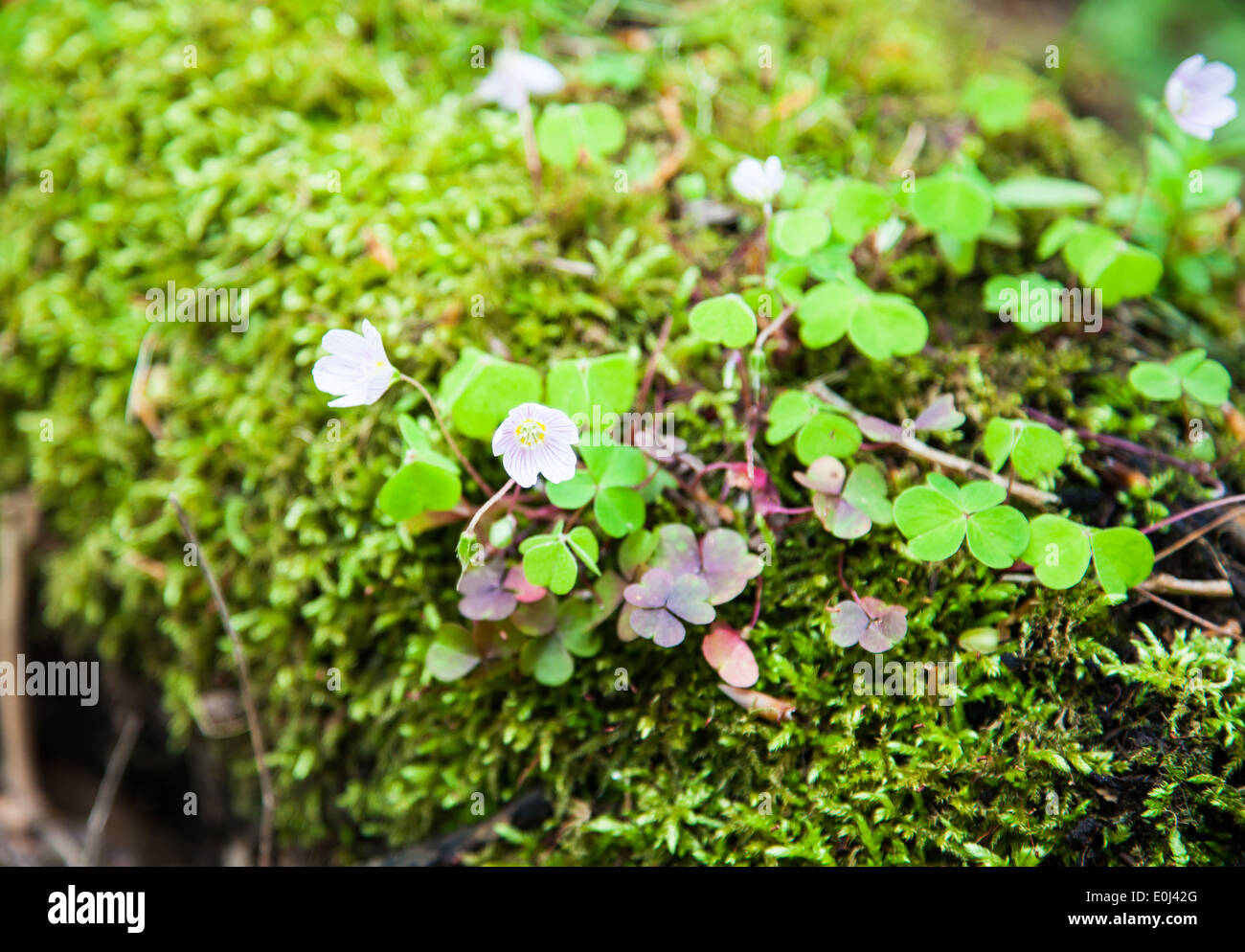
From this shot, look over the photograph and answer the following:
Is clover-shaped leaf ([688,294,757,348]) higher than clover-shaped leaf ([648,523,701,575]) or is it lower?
higher

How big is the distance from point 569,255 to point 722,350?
501 millimetres

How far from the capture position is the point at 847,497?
1.62 meters

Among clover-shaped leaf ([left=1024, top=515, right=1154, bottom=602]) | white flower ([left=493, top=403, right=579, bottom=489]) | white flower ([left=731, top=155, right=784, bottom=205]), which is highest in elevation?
white flower ([left=731, top=155, right=784, bottom=205])

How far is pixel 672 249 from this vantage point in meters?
2.04

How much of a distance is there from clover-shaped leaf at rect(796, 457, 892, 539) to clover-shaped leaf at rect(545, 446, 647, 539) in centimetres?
36

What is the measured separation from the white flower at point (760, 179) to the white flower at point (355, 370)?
0.94 metres

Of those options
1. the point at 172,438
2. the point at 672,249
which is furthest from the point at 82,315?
the point at 672,249

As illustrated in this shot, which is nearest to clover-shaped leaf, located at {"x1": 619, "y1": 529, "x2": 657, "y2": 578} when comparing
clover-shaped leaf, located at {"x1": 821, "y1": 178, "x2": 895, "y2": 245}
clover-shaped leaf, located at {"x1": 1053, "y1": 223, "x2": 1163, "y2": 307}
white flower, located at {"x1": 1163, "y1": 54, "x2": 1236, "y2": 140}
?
clover-shaped leaf, located at {"x1": 821, "y1": 178, "x2": 895, "y2": 245}

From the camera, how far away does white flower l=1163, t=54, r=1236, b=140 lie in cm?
178

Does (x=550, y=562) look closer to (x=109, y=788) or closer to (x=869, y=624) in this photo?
(x=869, y=624)

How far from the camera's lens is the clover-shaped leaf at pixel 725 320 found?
5.24 feet

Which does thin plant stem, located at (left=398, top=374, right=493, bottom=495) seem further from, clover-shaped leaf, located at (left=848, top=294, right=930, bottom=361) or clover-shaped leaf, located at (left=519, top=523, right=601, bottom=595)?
clover-shaped leaf, located at (left=848, top=294, right=930, bottom=361)
